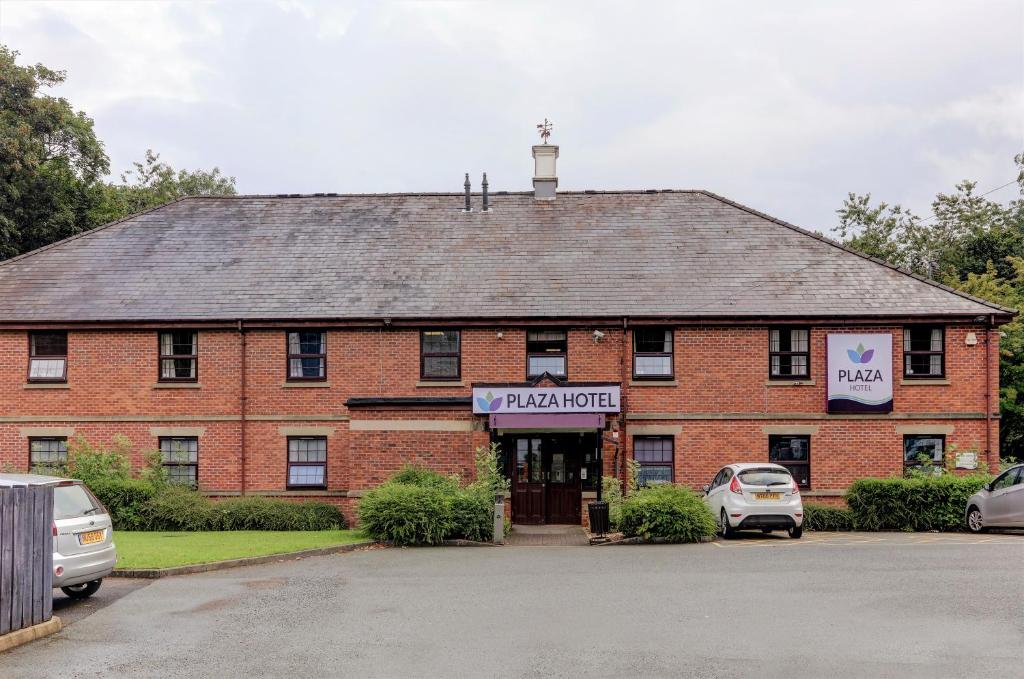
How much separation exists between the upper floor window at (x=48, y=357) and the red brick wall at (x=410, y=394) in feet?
0.85

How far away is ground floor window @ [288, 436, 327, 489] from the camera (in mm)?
26469

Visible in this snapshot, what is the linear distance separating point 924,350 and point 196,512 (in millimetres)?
18886

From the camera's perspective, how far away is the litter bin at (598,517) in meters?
21.3

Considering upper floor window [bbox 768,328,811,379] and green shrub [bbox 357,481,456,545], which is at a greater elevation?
upper floor window [bbox 768,328,811,379]

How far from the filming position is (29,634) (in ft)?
37.4

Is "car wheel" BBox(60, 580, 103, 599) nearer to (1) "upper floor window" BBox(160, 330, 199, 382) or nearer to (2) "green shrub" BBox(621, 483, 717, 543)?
(2) "green shrub" BBox(621, 483, 717, 543)

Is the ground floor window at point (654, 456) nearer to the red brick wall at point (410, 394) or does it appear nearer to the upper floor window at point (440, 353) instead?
the red brick wall at point (410, 394)

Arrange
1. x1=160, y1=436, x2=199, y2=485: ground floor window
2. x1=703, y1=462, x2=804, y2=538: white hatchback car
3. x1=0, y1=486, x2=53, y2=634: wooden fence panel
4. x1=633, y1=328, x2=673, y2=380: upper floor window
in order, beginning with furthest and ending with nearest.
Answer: x1=160, y1=436, x2=199, y2=485: ground floor window, x1=633, y1=328, x2=673, y2=380: upper floor window, x1=703, y1=462, x2=804, y2=538: white hatchback car, x1=0, y1=486, x2=53, y2=634: wooden fence panel

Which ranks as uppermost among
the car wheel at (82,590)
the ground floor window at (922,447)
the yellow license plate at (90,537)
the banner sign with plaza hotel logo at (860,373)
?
the banner sign with plaza hotel logo at (860,373)

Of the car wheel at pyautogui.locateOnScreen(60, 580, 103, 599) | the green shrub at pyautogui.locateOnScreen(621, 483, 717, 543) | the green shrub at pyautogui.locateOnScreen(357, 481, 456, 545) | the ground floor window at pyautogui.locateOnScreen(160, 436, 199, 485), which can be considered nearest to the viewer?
the car wheel at pyautogui.locateOnScreen(60, 580, 103, 599)

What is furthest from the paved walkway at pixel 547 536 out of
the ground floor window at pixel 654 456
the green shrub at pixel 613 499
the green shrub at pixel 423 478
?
the ground floor window at pixel 654 456

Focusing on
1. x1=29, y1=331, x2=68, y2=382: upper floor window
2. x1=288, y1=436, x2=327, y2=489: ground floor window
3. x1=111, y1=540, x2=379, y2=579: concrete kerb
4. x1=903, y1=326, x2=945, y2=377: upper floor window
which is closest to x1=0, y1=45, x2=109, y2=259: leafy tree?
x1=29, y1=331, x2=68, y2=382: upper floor window

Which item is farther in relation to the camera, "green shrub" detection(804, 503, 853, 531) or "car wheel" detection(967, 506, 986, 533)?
"green shrub" detection(804, 503, 853, 531)

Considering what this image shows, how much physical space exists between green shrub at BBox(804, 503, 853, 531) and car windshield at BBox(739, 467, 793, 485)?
3.07m
